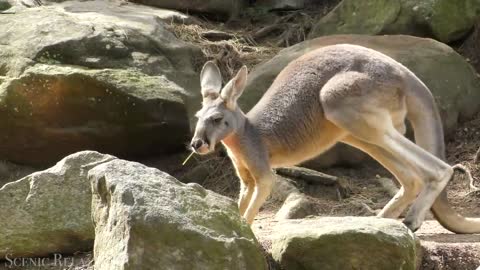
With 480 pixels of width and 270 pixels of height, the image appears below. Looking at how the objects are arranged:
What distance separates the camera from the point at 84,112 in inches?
340

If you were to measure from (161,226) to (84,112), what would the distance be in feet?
12.7

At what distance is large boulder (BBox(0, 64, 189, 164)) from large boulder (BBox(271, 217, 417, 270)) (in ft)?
10.7

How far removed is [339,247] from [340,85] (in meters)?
1.58

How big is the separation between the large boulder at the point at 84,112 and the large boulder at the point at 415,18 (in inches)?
111

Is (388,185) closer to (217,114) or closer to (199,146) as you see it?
(217,114)

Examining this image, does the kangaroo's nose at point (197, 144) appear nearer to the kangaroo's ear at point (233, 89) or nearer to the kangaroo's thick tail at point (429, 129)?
the kangaroo's ear at point (233, 89)

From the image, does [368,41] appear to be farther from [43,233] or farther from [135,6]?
[43,233]

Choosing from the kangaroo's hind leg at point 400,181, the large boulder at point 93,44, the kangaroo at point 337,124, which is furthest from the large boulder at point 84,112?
the kangaroo's hind leg at point 400,181

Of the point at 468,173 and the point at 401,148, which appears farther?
the point at 468,173

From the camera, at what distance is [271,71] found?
365 inches

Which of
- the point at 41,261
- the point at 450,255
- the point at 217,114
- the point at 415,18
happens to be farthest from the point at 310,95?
the point at 415,18

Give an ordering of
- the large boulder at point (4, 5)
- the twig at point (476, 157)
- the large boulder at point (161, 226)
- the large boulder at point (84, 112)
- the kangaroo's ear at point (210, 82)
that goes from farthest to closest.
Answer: the large boulder at point (4, 5) → the twig at point (476, 157) → the large boulder at point (84, 112) → the kangaroo's ear at point (210, 82) → the large boulder at point (161, 226)

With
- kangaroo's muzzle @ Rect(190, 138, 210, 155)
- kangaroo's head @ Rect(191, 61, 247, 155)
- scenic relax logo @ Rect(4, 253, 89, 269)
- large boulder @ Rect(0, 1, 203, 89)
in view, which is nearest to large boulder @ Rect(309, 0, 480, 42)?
large boulder @ Rect(0, 1, 203, 89)

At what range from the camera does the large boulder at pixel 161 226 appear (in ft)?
16.2
